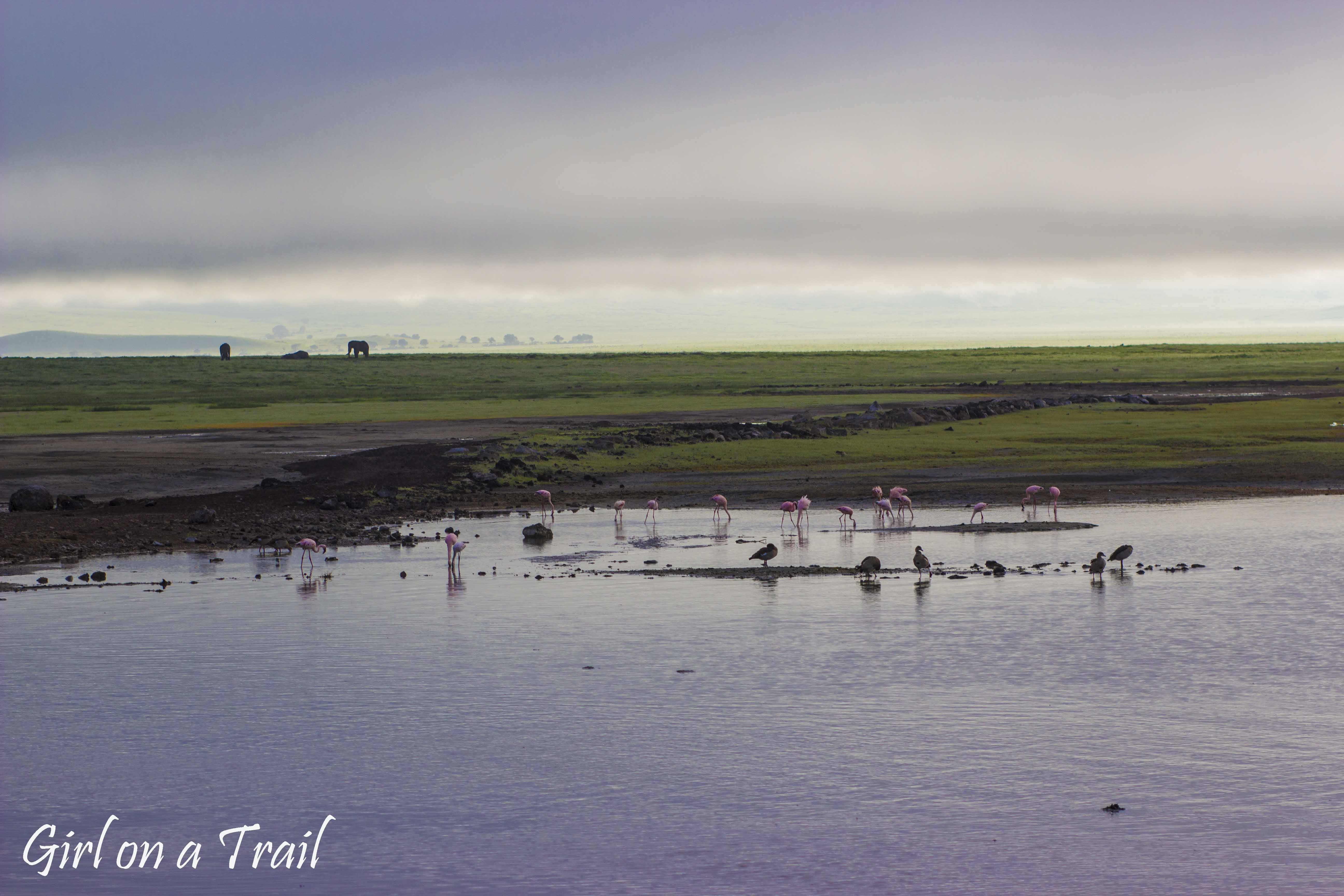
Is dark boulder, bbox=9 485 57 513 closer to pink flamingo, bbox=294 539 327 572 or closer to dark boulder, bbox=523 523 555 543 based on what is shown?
pink flamingo, bbox=294 539 327 572

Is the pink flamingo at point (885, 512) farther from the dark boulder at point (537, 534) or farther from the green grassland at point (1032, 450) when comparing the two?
the green grassland at point (1032, 450)

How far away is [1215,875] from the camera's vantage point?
24.1 ft

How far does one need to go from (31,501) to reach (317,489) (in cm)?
595

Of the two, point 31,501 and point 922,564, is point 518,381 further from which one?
point 922,564

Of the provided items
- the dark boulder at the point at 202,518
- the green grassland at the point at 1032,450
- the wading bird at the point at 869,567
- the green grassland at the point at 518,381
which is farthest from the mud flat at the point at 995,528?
the green grassland at the point at 518,381

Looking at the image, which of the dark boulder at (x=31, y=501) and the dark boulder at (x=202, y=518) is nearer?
the dark boulder at (x=202, y=518)

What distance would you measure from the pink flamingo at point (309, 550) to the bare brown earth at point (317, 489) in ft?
2.92

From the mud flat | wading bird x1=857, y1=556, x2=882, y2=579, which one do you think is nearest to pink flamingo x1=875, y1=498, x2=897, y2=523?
the mud flat

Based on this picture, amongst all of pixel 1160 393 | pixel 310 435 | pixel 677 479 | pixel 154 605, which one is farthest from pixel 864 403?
pixel 154 605

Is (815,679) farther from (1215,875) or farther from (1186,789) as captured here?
(1215,875)

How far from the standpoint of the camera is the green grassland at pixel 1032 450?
33594 mm

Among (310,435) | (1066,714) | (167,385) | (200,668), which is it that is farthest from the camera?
(167,385)

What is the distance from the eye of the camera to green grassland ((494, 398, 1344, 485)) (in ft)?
110

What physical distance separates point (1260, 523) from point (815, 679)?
46.4 feet
